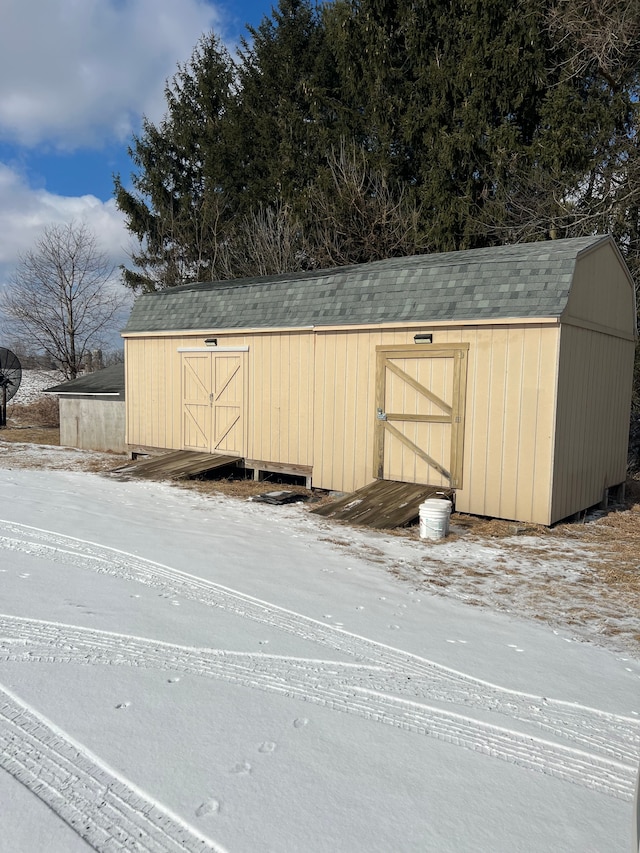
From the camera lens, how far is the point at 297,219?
1892 centimetres

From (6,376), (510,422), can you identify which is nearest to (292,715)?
(510,422)

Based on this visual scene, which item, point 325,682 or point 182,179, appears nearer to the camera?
point 325,682

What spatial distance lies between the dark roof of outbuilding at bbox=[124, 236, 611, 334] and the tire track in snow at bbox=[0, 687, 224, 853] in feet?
20.1

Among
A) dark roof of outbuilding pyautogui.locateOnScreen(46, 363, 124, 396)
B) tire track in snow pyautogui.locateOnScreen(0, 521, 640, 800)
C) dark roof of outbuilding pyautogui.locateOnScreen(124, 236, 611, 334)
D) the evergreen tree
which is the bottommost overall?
tire track in snow pyautogui.locateOnScreen(0, 521, 640, 800)

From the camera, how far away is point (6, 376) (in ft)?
59.1

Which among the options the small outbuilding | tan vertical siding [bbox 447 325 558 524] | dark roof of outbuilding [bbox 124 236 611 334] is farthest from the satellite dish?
tan vertical siding [bbox 447 325 558 524]

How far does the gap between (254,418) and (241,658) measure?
21.5 feet

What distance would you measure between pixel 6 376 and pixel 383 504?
15044 mm

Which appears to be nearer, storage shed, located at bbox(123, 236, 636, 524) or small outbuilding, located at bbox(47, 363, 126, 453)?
storage shed, located at bbox(123, 236, 636, 524)

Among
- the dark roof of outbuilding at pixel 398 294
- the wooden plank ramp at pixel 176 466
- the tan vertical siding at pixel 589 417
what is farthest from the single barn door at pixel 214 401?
the tan vertical siding at pixel 589 417

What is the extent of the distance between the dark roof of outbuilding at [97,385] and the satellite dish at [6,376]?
16.1ft

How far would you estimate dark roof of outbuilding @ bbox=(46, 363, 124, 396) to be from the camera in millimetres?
13016

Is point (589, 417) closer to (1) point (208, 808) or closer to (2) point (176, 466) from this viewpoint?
(2) point (176, 466)

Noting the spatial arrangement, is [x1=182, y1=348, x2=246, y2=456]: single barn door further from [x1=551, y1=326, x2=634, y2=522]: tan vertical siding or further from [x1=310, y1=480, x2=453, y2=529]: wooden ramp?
[x1=551, y1=326, x2=634, y2=522]: tan vertical siding
